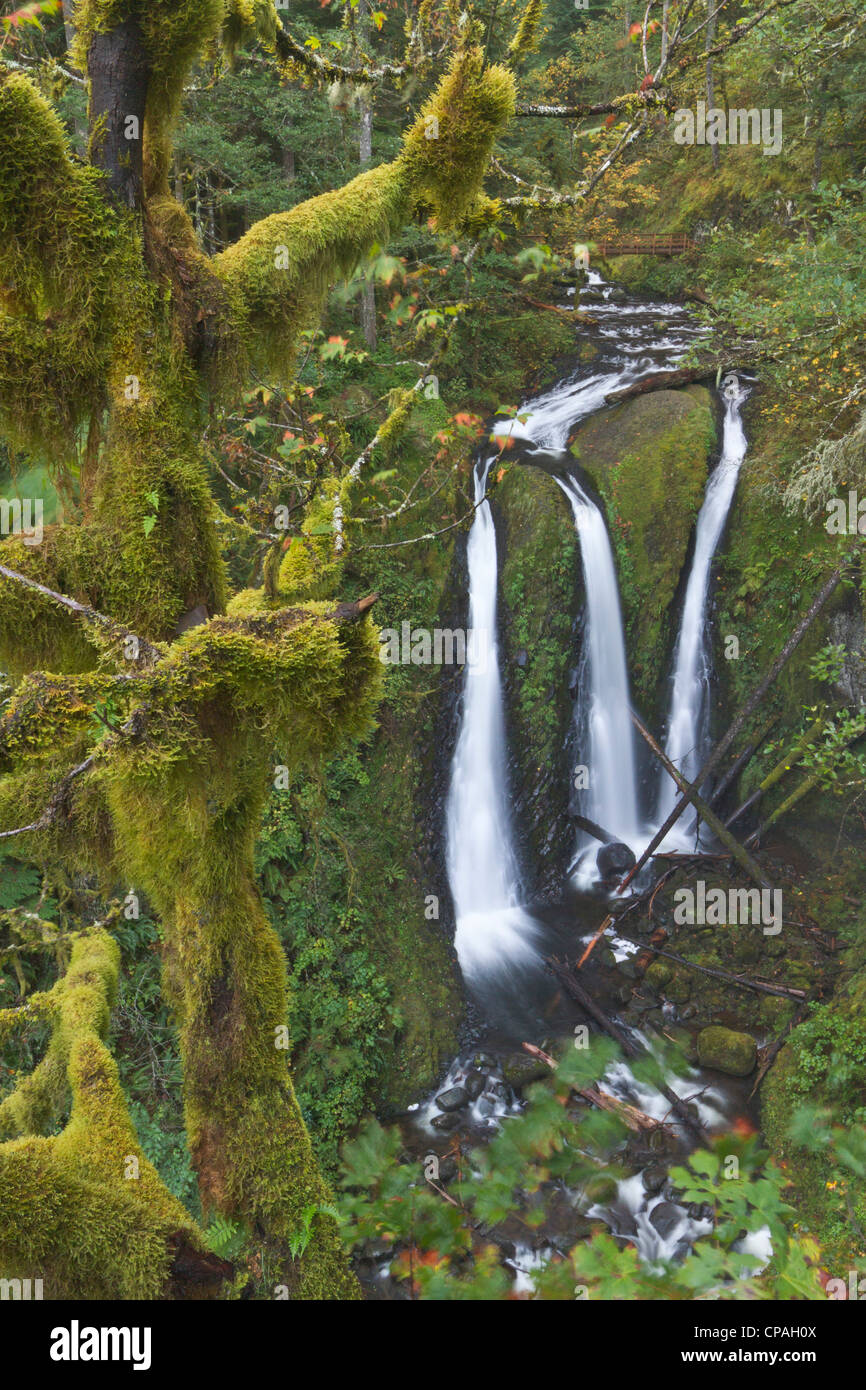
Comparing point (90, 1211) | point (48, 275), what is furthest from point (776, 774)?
point (48, 275)

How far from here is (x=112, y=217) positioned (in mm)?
2488

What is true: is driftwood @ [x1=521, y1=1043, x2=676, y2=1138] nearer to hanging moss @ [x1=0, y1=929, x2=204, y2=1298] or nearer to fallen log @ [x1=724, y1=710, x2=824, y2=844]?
fallen log @ [x1=724, y1=710, x2=824, y2=844]

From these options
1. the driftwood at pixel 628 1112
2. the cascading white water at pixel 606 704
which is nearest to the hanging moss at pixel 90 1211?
the driftwood at pixel 628 1112

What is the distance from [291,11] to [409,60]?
13673 millimetres

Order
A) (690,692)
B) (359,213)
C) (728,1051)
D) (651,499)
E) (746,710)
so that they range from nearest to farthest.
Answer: (359,213) → (728,1051) → (746,710) → (690,692) → (651,499)

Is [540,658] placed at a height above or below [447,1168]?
above

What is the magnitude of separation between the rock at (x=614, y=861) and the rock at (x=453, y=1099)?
3.59 m

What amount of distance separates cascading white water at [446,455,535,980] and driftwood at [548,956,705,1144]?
0.48 metres

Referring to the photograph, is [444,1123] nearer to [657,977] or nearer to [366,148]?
[657,977]

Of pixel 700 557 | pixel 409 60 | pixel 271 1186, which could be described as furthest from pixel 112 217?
pixel 700 557

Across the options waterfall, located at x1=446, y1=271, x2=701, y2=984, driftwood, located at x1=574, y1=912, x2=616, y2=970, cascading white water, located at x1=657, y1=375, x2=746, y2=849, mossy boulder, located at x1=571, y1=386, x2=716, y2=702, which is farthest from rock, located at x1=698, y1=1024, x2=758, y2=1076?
mossy boulder, located at x1=571, y1=386, x2=716, y2=702

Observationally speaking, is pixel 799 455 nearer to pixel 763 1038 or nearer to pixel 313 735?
pixel 763 1038

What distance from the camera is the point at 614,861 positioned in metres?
10.5

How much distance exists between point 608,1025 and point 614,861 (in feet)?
8.25
